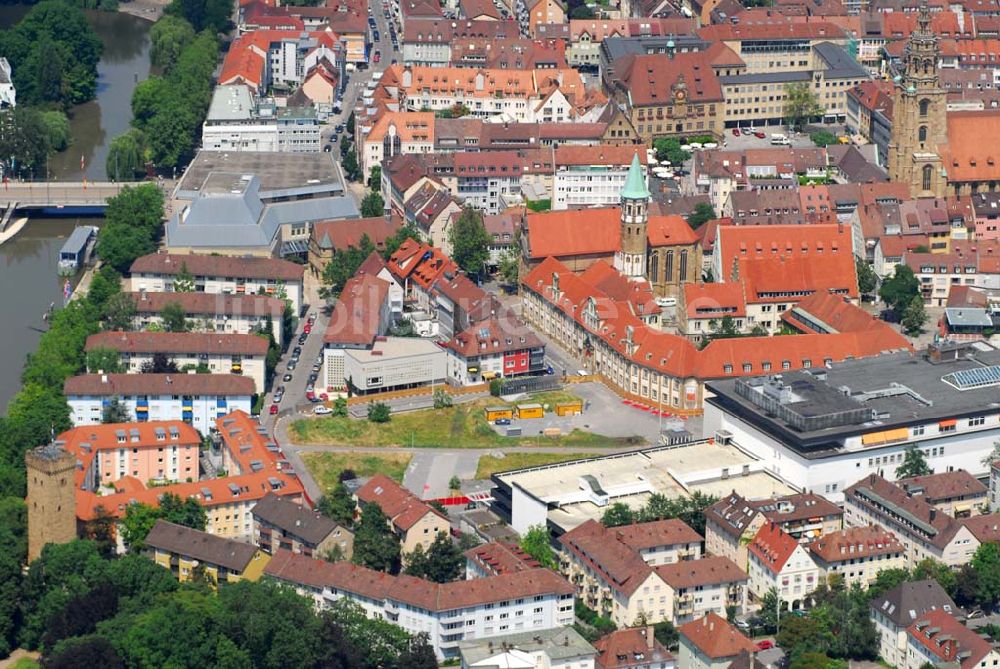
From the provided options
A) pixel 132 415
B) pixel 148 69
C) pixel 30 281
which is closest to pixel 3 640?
pixel 132 415

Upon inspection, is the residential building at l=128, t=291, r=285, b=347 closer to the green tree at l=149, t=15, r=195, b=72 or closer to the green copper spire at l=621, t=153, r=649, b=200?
the green copper spire at l=621, t=153, r=649, b=200

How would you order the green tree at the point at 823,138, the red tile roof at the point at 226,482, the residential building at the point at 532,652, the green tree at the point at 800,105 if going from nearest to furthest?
the residential building at the point at 532,652 < the red tile roof at the point at 226,482 < the green tree at the point at 823,138 < the green tree at the point at 800,105

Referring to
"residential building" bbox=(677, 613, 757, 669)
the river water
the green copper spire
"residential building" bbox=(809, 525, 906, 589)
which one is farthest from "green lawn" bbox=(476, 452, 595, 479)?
the river water

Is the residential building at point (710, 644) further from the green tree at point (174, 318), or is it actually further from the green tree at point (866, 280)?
the green tree at point (866, 280)

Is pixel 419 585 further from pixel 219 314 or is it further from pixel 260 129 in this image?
pixel 260 129

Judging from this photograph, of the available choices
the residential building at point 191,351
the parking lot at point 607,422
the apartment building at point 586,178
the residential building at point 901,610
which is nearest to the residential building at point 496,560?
the residential building at point 901,610

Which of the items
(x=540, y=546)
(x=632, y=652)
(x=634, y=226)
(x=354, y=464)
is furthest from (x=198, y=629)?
(x=634, y=226)
